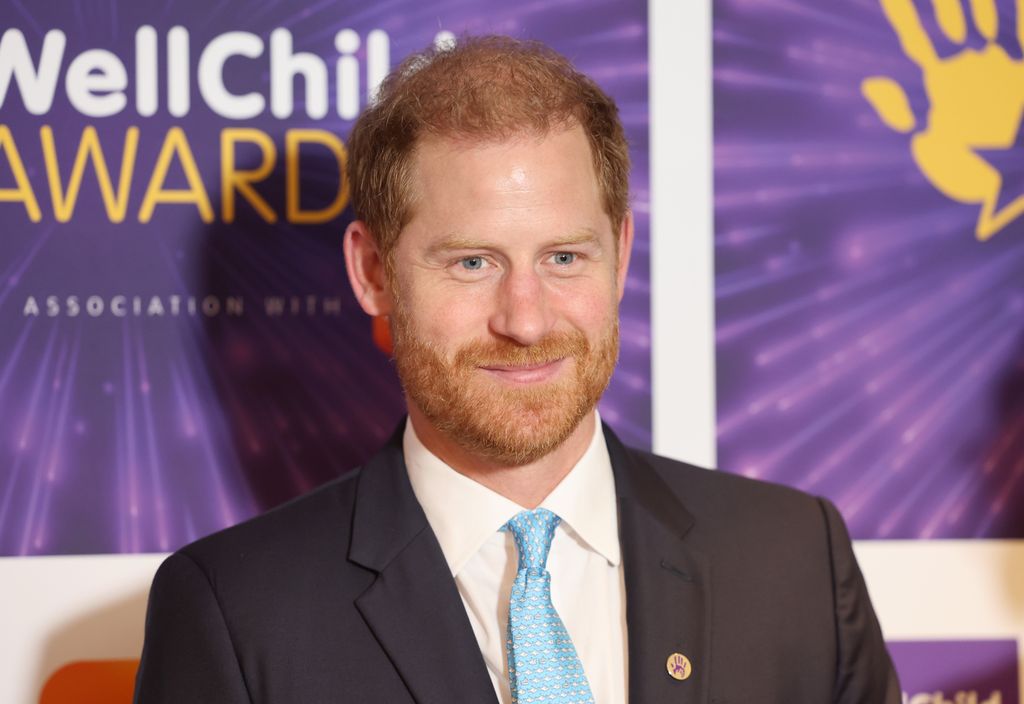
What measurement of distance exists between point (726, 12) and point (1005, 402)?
88 cm

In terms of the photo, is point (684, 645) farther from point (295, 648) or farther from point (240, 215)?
point (240, 215)

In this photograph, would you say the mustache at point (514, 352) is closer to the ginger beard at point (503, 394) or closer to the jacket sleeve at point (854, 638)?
the ginger beard at point (503, 394)

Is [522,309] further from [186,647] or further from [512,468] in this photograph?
[186,647]

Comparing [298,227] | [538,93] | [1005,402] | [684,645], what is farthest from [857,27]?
[684,645]

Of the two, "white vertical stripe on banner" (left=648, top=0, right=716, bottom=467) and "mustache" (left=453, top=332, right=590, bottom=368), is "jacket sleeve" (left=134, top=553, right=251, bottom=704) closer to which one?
"mustache" (left=453, top=332, right=590, bottom=368)

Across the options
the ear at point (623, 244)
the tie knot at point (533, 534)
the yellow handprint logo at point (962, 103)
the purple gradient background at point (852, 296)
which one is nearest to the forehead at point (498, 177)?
the ear at point (623, 244)

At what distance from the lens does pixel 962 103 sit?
2.33m

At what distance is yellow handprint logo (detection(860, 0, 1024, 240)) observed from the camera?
2.32 m

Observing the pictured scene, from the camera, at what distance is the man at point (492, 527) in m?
1.61

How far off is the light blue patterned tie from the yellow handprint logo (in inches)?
45.7

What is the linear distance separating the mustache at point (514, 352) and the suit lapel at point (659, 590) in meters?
0.25

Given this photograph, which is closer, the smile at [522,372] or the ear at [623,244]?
the smile at [522,372]

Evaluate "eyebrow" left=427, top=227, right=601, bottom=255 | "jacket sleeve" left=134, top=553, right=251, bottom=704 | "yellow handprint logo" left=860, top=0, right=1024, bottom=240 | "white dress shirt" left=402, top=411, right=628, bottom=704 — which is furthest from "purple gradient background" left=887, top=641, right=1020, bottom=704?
"jacket sleeve" left=134, top=553, right=251, bottom=704

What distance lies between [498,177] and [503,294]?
0.15 m
